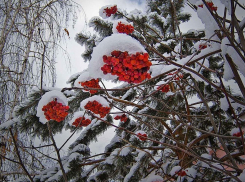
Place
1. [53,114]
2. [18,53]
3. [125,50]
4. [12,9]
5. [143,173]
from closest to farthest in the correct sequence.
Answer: [125,50] → [53,114] → [143,173] → [18,53] → [12,9]

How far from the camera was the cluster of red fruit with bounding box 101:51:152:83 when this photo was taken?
2.72ft

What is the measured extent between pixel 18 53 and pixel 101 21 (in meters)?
1.62

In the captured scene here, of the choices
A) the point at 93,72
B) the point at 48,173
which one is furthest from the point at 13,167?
the point at 93,72

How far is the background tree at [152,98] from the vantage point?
2.55 ft

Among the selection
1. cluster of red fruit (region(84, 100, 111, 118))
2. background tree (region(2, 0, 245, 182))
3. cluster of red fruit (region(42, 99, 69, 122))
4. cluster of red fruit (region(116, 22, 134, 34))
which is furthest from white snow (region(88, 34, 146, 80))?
cluster of red fruit (region(116, 22, 134, 34))

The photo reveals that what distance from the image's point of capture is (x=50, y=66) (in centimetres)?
224

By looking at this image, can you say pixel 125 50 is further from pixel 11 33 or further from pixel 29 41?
pixel 11 33

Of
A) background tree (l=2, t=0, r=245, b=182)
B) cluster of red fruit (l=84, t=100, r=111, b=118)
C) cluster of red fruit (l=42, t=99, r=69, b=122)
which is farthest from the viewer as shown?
cluster of red fruit (l=84, t=100, r=111, b=118)

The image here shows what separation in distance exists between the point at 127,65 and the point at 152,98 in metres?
0.99

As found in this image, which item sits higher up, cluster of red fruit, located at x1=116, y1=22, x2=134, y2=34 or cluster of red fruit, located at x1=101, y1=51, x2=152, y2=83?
cluster of red fruit, located at x1=116, y1=22, x2=134, y2=34

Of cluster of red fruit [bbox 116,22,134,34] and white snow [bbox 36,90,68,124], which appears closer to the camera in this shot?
white snow [bbox 36,90,68,124]

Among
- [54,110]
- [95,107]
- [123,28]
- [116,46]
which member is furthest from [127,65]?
[123,28]

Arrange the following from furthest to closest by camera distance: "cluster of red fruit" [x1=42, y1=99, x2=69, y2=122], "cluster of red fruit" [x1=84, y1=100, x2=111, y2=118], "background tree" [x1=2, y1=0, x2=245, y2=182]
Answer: "cluster of red fruit" [x1=84, y1=100, x2=111, y2=118] < "cluster of red fruit" [x1=42, y1=99, x2=69, y2=122] < "background tree" [x1=2, y1=0, x2=245, y2=182]

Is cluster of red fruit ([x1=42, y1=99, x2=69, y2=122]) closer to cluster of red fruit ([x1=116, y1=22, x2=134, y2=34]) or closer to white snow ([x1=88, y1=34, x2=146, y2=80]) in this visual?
white snow ([x1=88, y1=34, x2=146, y2=80])
